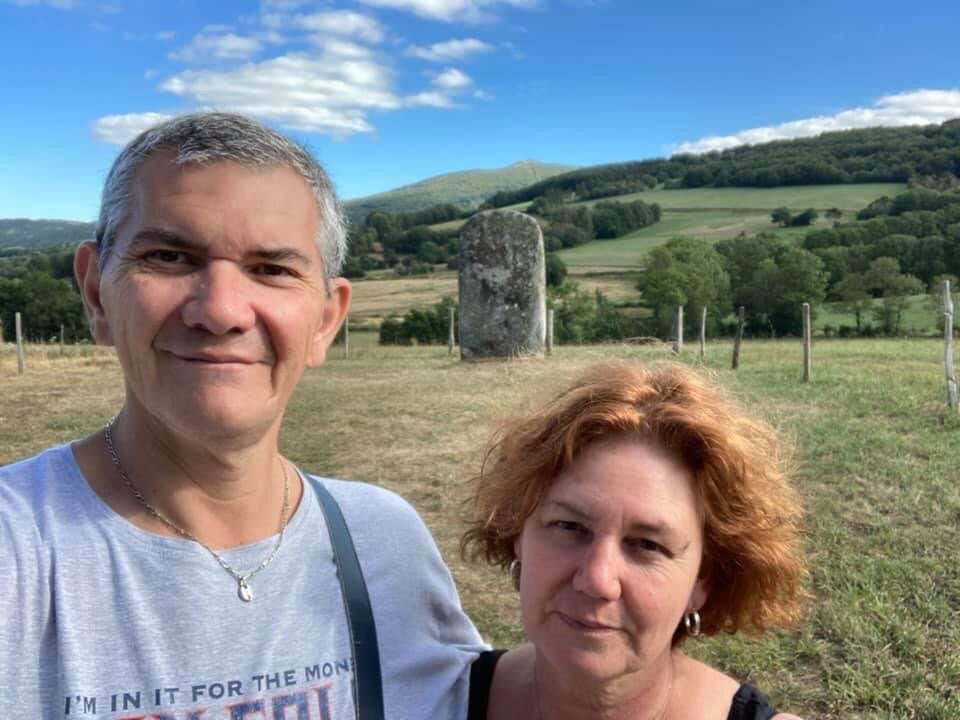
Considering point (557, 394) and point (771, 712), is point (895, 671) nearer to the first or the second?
point (771, 712)

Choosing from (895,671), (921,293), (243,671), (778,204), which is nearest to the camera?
(243,671)

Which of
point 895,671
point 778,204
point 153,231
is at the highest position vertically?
point 778,204

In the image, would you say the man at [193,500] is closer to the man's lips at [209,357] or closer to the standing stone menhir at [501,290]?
the man's lips at [209,357]

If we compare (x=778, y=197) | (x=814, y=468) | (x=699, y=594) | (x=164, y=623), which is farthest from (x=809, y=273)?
(x=164, y=623)

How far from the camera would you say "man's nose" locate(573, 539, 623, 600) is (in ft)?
5.13

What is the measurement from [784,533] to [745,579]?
0.15 metres

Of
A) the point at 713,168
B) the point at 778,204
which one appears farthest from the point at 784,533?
the point at 713,168

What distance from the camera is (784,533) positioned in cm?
189

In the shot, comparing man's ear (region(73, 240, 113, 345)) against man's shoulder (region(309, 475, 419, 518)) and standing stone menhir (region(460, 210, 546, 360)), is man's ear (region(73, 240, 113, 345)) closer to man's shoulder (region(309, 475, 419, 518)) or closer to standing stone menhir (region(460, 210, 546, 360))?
man's shoulder (region(309, 475, 419, 518))

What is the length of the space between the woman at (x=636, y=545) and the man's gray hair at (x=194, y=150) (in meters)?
0.81

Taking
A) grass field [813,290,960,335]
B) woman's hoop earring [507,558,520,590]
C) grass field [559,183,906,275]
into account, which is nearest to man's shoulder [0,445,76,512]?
woman's hoop earring [507,558,520,590]

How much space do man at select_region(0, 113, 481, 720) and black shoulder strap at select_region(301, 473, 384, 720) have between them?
0.05 feet

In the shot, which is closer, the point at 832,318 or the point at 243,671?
the point at 243,671

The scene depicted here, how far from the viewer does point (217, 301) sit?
4.49ft
